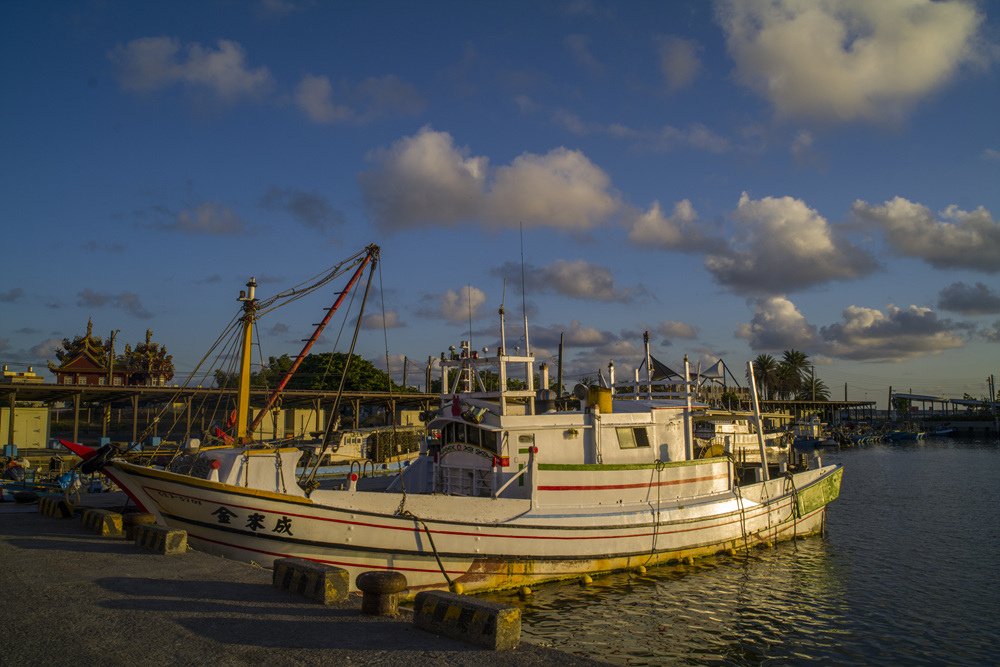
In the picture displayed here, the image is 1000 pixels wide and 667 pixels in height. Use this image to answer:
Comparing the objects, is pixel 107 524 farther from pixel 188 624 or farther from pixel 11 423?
pixel 11 423

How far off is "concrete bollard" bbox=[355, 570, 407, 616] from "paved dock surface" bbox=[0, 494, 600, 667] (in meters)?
0.17

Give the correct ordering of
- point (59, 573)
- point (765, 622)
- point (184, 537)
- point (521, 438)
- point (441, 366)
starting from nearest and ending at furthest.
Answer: point (59, 573) < point (184, 537) < point (765, 622) < point (521, 438) < point (441, 366)

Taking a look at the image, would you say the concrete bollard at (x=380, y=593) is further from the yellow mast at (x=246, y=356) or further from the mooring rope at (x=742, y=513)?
the mooring rope at (x=742, y=513)

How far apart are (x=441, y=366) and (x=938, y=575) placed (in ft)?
54.2

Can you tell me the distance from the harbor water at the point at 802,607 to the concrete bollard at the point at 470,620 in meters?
5.68

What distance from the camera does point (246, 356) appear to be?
18297 millimetres

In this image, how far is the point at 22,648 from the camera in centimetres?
766

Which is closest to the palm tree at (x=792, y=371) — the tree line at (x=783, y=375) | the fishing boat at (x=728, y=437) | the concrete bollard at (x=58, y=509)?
the tree line at (x=783, y=375)

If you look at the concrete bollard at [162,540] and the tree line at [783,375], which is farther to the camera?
the tree line at [783,375]

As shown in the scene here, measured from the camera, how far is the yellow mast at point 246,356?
57.5 ft

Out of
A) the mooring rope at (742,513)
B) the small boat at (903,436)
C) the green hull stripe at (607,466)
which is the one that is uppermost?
the green hull stripe at (607,466)

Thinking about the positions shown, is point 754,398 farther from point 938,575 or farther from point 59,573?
point 59,573

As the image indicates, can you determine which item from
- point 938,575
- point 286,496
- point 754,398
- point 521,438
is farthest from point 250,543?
point 938,575

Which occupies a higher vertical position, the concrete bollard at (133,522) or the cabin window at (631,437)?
the cabin window at (631,437)
